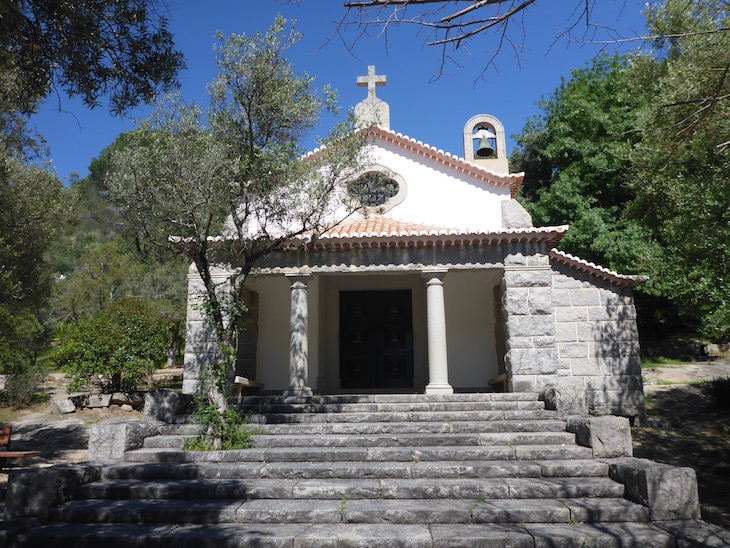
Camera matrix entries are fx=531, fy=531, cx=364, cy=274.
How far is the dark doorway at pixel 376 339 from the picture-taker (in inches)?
496

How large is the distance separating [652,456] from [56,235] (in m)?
13.6

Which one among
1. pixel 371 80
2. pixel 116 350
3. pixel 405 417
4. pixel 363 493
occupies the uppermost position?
pixel 371 80

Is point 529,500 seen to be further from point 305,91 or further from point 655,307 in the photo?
point 655,307

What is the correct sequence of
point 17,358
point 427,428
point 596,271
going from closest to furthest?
point 427,428 → point 596,271 → point 17,358

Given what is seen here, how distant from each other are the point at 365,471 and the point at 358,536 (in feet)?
4.80

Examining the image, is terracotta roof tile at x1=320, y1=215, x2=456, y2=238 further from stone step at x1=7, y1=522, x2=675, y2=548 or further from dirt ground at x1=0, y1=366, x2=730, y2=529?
stone step at x1=7, y1=522, x2=675, y2=548

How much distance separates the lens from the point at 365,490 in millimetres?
5734

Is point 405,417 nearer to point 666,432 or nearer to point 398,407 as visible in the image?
point 398,407

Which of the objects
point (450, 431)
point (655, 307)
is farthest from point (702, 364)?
point (450, 431)

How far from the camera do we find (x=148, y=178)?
788 cm

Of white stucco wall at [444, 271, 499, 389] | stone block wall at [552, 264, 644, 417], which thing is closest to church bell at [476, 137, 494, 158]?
white stucco wall at [444, 271, 499, 389]

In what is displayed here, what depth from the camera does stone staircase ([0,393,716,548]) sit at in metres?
4.82

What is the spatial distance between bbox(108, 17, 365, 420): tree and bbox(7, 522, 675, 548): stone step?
264cm

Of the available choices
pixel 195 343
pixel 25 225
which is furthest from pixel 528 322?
pixel 25 225
